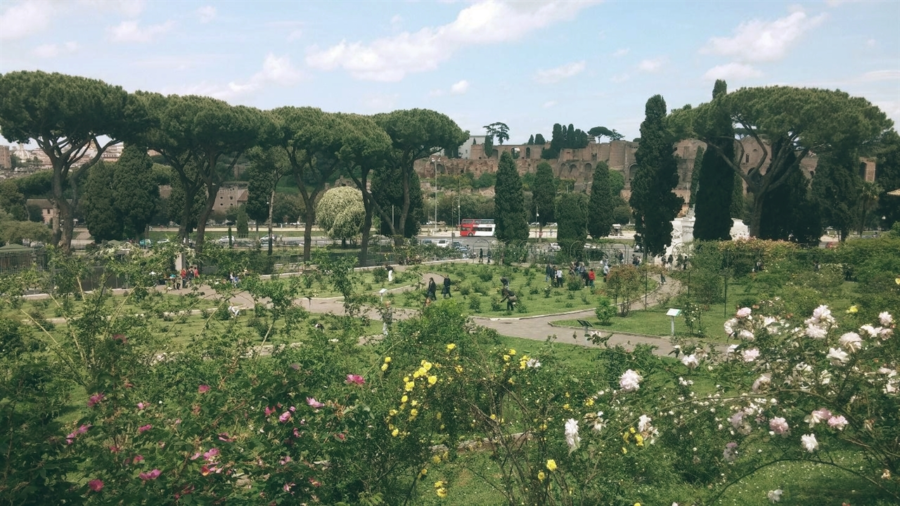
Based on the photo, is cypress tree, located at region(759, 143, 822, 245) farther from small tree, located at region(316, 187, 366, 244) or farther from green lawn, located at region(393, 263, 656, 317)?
small tree, located at region(316, 187, 366, 244)

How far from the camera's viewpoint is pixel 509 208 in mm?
45500

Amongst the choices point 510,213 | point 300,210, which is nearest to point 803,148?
point 510,213

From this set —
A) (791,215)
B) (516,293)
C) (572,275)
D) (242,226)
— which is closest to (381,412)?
(516,293)

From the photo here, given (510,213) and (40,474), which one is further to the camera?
(510,213)

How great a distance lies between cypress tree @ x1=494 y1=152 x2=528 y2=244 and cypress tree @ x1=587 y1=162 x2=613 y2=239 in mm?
8247

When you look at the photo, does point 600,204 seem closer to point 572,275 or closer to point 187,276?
point 572,275

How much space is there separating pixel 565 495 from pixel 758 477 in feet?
13.6

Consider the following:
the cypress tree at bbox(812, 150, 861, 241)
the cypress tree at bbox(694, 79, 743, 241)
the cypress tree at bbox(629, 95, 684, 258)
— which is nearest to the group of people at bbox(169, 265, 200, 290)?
the cypress tree at bbox(694, 79, 743, 241)

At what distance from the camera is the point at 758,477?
802 centimetres

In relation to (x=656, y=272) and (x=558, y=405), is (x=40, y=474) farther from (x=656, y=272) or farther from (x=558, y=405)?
(x=656, y=272)

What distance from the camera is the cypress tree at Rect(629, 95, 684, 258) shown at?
118 feet

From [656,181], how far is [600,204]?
1595 cm

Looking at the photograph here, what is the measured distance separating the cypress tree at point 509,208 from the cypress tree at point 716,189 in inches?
484

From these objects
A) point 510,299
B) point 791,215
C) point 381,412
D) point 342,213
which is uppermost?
point 791,215
